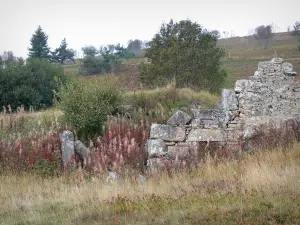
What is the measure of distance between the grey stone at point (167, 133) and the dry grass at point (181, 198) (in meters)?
1.44

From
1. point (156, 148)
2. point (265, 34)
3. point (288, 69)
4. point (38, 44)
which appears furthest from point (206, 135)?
point (265, 34)

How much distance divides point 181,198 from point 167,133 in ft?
11.7

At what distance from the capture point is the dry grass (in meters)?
5.30

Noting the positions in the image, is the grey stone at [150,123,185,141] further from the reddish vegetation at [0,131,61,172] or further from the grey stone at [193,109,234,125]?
the reddish vegetation at [0,131,61,172]

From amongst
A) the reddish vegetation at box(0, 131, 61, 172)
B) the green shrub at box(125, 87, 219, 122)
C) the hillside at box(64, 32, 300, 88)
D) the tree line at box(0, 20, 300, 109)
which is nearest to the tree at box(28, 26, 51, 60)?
the hillside at box(64, 32, 300, 88)

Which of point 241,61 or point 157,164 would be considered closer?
point 157,164

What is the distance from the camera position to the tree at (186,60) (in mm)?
24500

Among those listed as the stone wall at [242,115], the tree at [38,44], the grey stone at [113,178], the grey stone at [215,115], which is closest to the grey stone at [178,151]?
the stone wall at [242,115]

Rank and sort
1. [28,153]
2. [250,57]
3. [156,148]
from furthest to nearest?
1. [250,57]
2. [28,153]
3. [156,148]

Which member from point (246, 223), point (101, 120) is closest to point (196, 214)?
point (246, 223)

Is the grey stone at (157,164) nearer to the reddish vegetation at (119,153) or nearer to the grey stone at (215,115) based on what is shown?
the reddish vegetation at (119,153)

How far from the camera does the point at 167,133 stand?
31.4 feet

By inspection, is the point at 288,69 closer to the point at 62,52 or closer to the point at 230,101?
the point at 230,101

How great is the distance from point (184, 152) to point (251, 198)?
3703mm
